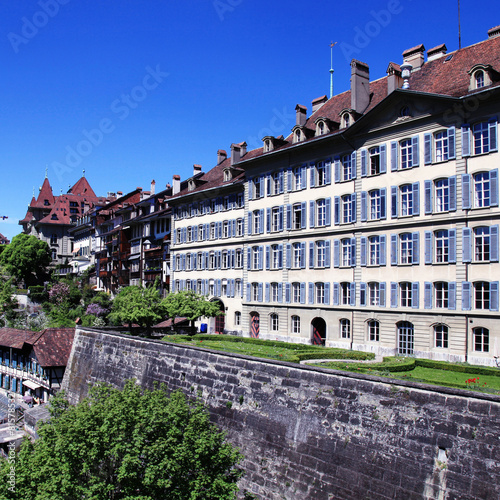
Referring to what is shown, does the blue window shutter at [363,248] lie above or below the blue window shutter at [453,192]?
below

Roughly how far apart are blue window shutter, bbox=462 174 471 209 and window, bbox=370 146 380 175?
6515 millimetres

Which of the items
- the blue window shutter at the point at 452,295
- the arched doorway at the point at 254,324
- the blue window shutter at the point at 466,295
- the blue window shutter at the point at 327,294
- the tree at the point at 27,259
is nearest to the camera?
the blue window shutter at the point at 466,295

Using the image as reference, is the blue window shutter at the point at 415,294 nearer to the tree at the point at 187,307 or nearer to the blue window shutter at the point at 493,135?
the blue window shutter at the point at 493,135

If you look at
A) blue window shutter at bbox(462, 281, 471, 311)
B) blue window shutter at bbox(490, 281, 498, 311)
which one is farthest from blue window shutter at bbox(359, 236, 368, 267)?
blue window shutter at bbox(490, 281, 498, 311)

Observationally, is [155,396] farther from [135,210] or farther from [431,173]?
[135,210]

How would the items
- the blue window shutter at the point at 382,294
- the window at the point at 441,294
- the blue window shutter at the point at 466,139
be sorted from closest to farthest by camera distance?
1. the blue window shutter at the point at 466,139
2. the window at the point at 441,294
3. the blue window shutter at the point at 382,294

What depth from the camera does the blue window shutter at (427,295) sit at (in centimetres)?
3238

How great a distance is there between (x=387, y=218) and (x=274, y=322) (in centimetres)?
1414

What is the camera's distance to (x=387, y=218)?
115ft

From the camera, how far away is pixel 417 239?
109 ft

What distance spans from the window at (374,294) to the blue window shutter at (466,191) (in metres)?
7.95

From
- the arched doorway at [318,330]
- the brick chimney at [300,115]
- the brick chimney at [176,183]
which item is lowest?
the arched doorway at [318,330]

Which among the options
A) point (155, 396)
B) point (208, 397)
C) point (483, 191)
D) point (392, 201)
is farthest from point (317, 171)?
point (155, 396)

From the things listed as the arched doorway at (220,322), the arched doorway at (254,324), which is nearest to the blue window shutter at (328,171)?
the arched doorway at (254,324)
